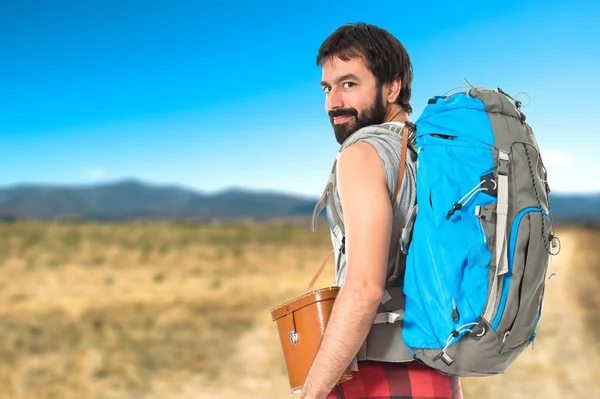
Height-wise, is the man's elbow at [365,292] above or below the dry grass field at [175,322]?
above

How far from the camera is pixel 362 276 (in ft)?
5.97

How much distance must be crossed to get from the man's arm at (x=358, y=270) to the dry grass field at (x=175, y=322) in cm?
28

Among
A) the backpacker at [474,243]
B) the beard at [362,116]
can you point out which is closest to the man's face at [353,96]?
the beard at [362,116]

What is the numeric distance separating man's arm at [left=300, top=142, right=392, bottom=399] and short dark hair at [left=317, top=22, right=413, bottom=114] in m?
0.39

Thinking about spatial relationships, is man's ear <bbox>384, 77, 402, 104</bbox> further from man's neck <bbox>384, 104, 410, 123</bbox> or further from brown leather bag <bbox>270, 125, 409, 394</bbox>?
brown leather bag <bbox>270, 125, 409, 394</bbox>

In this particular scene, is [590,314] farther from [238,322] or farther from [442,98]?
[442,98]

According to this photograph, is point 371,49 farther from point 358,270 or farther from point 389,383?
point 389,383

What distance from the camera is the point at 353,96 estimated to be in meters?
2.12

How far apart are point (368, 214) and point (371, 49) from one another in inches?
21.8

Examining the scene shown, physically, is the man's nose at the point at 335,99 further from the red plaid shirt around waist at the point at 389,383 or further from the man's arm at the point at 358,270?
the red plaid shirt around waist at the point at 389,383

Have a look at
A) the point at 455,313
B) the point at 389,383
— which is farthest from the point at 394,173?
the point at 389,383

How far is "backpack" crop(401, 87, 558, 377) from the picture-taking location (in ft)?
5.82

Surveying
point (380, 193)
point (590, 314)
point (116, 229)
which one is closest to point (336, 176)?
point (380, 193)

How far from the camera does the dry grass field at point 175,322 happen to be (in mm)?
10008
